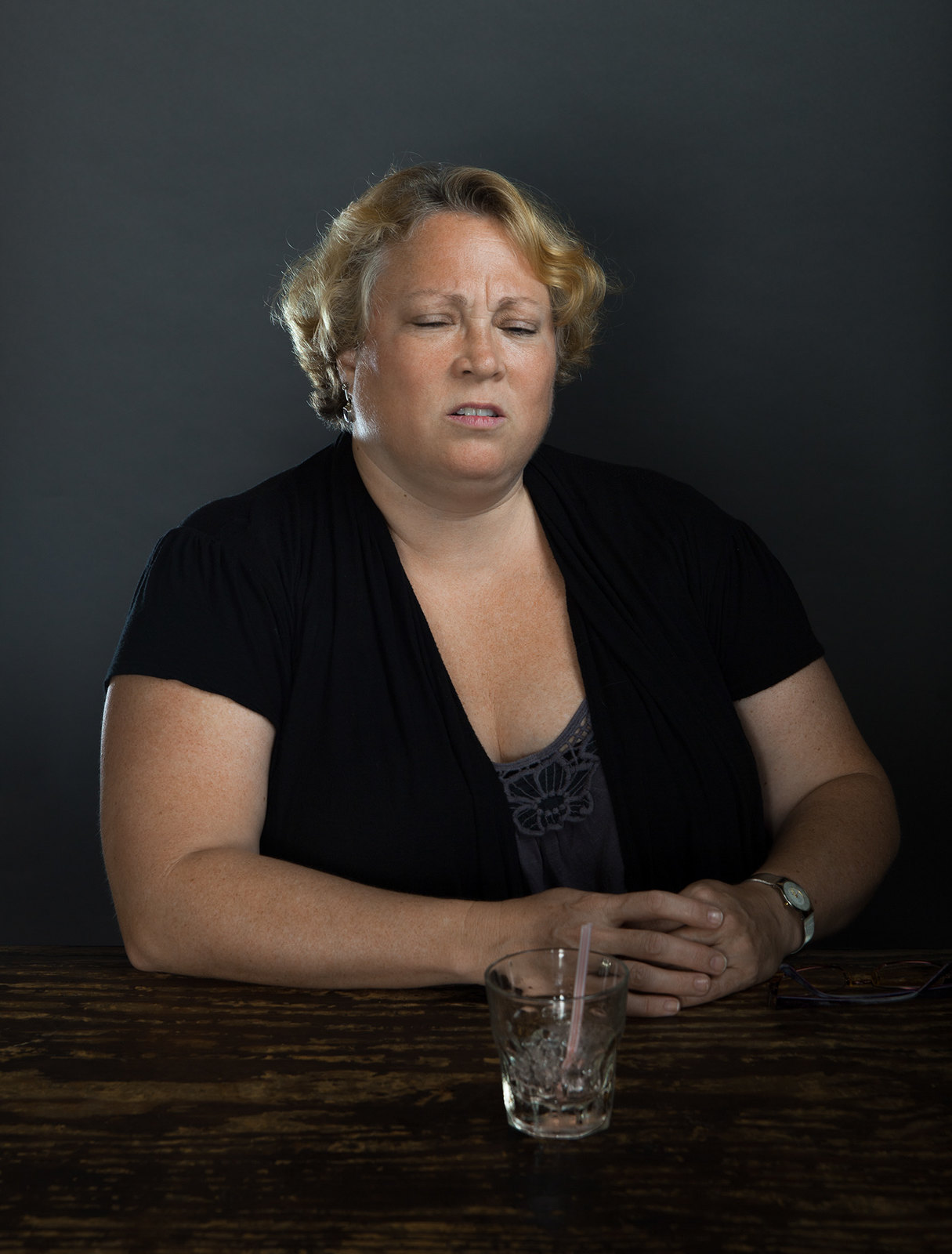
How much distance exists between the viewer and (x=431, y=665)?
1409 mm

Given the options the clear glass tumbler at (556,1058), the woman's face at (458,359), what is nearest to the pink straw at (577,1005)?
the clear glass tumbler at (556,1058)

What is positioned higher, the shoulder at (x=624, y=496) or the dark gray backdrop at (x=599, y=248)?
the dark gray backdrop at (x=599, y=248)

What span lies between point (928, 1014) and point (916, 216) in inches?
58.8

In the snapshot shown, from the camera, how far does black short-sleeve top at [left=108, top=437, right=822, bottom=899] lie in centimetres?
134

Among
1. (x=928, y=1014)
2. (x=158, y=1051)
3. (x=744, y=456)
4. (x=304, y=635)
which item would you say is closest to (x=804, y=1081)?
(x=928, y=1014)

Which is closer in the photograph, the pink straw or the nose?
the pink straw

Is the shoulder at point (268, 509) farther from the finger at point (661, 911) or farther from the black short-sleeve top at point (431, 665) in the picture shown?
the finger at point (661, 911)

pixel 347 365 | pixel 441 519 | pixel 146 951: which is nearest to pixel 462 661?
pixel 441 519

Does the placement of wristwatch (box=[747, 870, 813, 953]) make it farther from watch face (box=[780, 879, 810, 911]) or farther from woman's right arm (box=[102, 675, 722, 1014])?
woman's right arm (box=[102, 675, 722, 1014])

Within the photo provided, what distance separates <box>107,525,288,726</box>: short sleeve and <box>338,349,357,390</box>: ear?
323 millimetres

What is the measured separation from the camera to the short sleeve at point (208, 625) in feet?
4.15

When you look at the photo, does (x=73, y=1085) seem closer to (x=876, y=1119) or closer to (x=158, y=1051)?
(x=158, y=1051)

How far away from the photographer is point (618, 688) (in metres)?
1.45

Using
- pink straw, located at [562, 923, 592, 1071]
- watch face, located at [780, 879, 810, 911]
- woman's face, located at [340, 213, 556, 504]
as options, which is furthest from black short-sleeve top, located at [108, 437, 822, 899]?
pink straw, located at [562, 923, 592, 1071]
